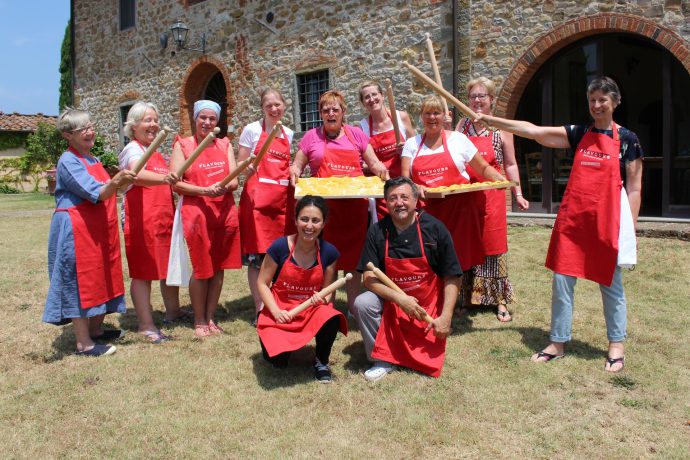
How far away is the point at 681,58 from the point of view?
6.82 m

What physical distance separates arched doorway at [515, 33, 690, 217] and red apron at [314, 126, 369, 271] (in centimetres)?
520

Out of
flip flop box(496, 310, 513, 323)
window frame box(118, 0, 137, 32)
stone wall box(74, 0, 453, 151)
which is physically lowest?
flip flop box(496, 310, 513, 323)

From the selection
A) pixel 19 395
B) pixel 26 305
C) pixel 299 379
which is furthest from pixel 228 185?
pixel 26 305

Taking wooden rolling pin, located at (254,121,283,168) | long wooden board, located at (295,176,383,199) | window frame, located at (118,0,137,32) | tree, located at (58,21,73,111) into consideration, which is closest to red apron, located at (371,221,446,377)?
long wooden board, located at (295,176,383,199)

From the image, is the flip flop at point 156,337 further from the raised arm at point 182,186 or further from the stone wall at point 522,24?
the stone wall at point 522,24

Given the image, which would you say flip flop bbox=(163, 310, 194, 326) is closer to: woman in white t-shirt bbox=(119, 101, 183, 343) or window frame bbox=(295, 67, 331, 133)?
woman in white t-shirt bbox=(119, 101, 183, 343)

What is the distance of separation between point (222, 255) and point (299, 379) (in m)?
1.23

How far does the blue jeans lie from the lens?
3336mm

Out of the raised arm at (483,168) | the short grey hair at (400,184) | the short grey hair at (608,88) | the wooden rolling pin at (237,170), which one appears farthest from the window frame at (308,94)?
the short grey hair at (608,88)

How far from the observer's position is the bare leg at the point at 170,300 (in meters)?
4.47

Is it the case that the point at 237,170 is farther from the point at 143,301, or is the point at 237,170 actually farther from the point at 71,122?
the point at 143,301

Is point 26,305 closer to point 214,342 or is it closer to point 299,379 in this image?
point 214,342

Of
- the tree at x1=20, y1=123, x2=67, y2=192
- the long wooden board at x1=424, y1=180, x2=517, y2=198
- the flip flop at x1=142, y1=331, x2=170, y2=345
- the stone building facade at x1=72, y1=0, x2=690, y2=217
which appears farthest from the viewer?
the tree at x1=20, y1=123, x2=67, y2=192

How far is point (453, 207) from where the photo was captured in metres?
3.89
